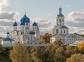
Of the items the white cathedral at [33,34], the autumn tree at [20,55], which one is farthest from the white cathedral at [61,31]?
the autumn tree at [20,55]

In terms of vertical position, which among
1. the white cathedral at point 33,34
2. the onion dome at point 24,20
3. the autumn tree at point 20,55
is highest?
the onion dome at point 24,20

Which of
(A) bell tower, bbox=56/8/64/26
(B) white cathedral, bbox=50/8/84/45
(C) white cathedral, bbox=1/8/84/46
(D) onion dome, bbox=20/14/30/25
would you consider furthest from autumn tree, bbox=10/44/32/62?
(A) bell tower, bbox=56/8/64/26

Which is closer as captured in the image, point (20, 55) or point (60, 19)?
point (20, 55)

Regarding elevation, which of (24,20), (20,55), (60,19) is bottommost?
(20,55)

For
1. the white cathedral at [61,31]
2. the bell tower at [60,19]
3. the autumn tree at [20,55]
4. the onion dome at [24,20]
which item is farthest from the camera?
the bell tower at [60,19]

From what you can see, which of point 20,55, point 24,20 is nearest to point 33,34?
point 24,20

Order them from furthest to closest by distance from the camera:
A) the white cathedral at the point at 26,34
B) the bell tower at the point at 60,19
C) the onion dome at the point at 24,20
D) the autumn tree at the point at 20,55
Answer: the bell tower at the point at 60,19 < the onion dome at the point at 24,20 < the white cathedral at the point at 26,34 < the autumn tree at the point at 20,55

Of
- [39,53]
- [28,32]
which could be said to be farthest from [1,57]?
[28,32]

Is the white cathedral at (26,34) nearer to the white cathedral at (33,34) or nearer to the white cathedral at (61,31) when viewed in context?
the white cathedral at (33,34)

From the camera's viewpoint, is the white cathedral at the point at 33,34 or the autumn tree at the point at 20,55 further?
the white cathedral at the point at 33,34

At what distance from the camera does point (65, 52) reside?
2202 inches

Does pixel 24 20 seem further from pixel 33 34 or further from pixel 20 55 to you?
Answer: pixel 20 55

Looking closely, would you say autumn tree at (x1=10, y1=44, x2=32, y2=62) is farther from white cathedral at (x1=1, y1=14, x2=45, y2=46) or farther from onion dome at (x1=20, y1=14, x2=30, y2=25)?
onion dome at (x1=20, y1=14, x2=30, y2=25)

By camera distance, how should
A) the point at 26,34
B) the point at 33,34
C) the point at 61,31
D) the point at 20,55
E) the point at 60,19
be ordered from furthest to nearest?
1. the point at 61,31
2. the point at 60,19
3. the point at 33,34
4. the point at 26,34
5. the point at 20,55
